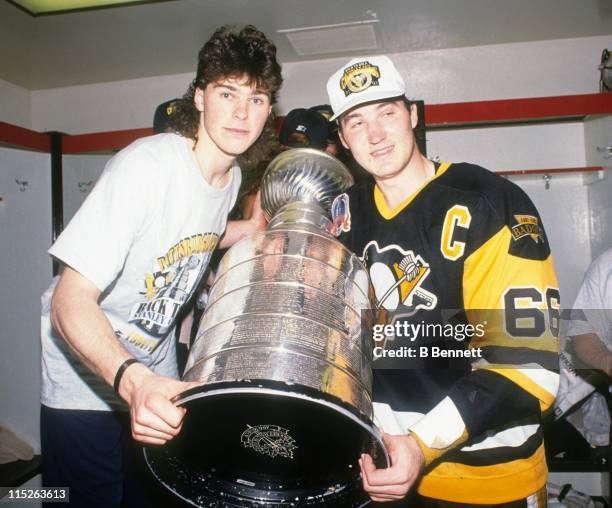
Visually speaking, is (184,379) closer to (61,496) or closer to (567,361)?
(61,496)

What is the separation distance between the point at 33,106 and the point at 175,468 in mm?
3864

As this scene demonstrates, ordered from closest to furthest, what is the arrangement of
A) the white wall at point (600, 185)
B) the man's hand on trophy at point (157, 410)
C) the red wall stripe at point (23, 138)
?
1. the man's hand on trophy at point (157, 410)
2. the red wall stripe at point (23, 138)
3. the white wall at point (600, 185)

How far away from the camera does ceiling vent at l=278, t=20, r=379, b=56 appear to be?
107 inches

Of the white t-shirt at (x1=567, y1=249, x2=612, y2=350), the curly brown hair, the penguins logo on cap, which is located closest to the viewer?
the penguins logo on cap

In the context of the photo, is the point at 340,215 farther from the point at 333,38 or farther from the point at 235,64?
the point at 333,38

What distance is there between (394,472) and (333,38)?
272 cm

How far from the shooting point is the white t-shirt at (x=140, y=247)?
3.30 feet

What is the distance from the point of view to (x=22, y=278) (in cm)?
284

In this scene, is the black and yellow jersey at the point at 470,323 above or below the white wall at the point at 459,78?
below

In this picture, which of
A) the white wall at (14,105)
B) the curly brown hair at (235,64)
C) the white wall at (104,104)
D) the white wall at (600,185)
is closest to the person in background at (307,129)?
the curly brown hair at (235,64)

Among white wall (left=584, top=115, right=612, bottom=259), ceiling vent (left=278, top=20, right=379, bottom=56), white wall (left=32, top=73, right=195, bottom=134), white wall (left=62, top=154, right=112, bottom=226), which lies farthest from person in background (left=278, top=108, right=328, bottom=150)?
white wall (left=32, top=73, right=195, bottom=134)

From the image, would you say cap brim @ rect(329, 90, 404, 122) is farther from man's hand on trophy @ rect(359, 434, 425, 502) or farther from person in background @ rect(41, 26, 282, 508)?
man's hand on trophy @ rect(359, 434, 425, 502)

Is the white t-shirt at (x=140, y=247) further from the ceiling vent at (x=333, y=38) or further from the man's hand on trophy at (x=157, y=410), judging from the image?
the ceiling vent at (x=333, y=38)

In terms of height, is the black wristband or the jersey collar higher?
the jersey collar
